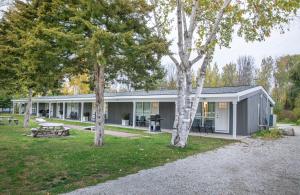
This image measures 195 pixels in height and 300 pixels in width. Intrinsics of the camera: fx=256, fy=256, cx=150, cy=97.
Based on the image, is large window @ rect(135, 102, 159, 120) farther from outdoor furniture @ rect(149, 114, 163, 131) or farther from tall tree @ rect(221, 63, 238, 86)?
tall tree @ rect(221, 63, 238, 86)

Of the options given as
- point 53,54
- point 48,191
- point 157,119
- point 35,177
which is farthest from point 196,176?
point 157,119

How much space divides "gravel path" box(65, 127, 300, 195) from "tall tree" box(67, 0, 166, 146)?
13.6 feet

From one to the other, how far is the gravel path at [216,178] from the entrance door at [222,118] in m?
7.38

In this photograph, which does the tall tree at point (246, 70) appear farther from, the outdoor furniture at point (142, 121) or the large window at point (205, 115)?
the large window at point (205, 115)

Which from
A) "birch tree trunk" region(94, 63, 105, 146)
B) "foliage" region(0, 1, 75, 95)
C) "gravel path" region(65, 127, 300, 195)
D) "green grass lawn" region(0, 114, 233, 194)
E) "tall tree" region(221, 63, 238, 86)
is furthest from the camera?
"tall tree" region(221, 63, 238, 86)

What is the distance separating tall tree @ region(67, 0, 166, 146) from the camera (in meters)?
8.56

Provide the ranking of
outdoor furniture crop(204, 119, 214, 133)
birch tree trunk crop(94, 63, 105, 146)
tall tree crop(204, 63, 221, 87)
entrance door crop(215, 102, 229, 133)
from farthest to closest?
tall tree crop(204, 63, 221, 87)
outdoor furniture crop(204, 119, 214, 133)
entrance door crop(215, 102, 229, 133)
birch tree trunk crop(94, 63, 105, 146)

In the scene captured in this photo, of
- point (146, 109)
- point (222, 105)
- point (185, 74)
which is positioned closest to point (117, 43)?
point (185, 74)

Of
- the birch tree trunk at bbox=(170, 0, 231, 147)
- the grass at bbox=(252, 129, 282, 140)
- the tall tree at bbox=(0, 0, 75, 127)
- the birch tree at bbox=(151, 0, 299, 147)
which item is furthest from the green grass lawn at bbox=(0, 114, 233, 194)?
the grass at bbox=(252, 129, 282, 140)

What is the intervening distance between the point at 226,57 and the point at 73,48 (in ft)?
198

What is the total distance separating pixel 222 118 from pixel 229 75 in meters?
36.8

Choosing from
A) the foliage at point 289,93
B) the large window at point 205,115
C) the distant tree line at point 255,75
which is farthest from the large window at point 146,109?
the distant tree line at point 255,75

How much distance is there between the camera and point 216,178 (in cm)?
646

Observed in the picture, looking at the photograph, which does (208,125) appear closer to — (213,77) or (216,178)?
(216,178)
